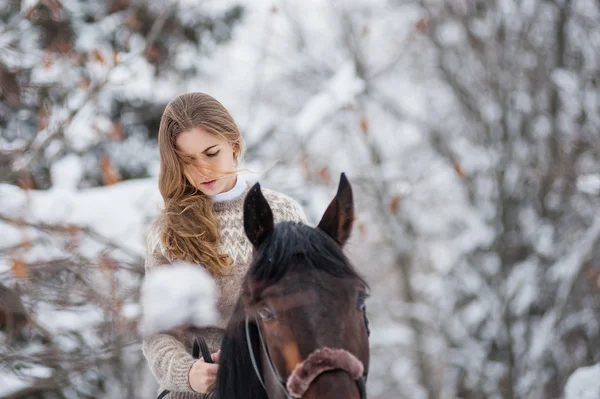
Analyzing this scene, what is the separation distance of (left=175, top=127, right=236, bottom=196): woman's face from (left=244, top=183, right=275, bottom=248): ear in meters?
0.49

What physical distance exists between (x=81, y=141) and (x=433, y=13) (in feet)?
27.8

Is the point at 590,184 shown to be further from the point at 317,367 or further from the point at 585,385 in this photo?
the point at 317,367

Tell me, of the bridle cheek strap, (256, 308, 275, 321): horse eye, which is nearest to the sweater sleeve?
(256, 308, 275, 321): horse eye

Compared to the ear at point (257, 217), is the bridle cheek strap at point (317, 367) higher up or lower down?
lower down

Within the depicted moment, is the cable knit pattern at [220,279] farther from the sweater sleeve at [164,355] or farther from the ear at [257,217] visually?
the ear at [257,217]

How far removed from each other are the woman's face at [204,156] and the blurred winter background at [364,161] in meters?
0.77

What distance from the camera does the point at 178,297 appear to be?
2441mm

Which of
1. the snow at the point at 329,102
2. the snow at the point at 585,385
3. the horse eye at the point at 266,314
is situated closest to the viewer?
the horse eye at the point at 266,314

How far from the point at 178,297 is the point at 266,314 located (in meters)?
0.64

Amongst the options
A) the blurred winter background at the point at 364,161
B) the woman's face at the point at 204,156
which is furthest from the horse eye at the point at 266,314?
the blurred winter background at the point at 364,161

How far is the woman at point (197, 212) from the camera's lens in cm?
247

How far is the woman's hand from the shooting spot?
2205 mm

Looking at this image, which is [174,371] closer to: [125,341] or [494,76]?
[125,341]

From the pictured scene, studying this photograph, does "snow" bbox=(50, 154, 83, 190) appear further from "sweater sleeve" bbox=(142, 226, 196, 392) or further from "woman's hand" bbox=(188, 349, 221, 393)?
"woman's hand" bbox=(188, 349, 221, 393)
